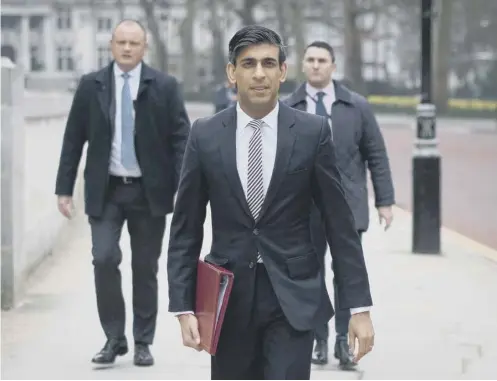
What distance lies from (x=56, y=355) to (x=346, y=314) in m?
1.68

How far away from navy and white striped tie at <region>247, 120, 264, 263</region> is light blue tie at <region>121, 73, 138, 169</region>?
294cm

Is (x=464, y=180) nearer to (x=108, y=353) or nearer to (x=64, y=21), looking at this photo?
(x=108, y=353)

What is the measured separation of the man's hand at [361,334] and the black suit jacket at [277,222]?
0.05 metres

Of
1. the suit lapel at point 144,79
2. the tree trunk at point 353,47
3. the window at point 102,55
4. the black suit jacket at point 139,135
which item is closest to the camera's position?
the black suit jacket at point 139,135

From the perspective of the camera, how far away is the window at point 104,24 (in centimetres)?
13269

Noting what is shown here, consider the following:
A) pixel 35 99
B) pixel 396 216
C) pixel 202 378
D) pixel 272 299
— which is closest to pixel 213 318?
pixel 272 299

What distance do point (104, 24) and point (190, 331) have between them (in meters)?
131

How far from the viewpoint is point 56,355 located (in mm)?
7930

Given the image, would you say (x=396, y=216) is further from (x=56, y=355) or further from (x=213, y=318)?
(x=213, y=318)

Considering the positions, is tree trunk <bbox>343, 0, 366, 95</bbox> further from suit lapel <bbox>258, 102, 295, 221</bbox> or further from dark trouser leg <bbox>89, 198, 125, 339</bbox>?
suit lapel <bbox>258, 102, 295, 221</bbox>

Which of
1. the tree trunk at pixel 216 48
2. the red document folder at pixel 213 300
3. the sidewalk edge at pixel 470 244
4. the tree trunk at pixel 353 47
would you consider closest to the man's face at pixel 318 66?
the red document folder at pixel 213 300

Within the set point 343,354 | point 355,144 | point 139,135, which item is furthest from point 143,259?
point 355,144

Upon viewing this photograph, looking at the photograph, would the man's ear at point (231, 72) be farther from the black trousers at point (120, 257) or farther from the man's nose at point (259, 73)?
the black trousers at point (120, 257)

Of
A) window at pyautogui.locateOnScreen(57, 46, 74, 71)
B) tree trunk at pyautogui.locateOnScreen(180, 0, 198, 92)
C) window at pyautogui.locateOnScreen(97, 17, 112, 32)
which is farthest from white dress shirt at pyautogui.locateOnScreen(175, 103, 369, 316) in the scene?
window at pyautogui.locateOnScreen(97, 17, 112, 32)
